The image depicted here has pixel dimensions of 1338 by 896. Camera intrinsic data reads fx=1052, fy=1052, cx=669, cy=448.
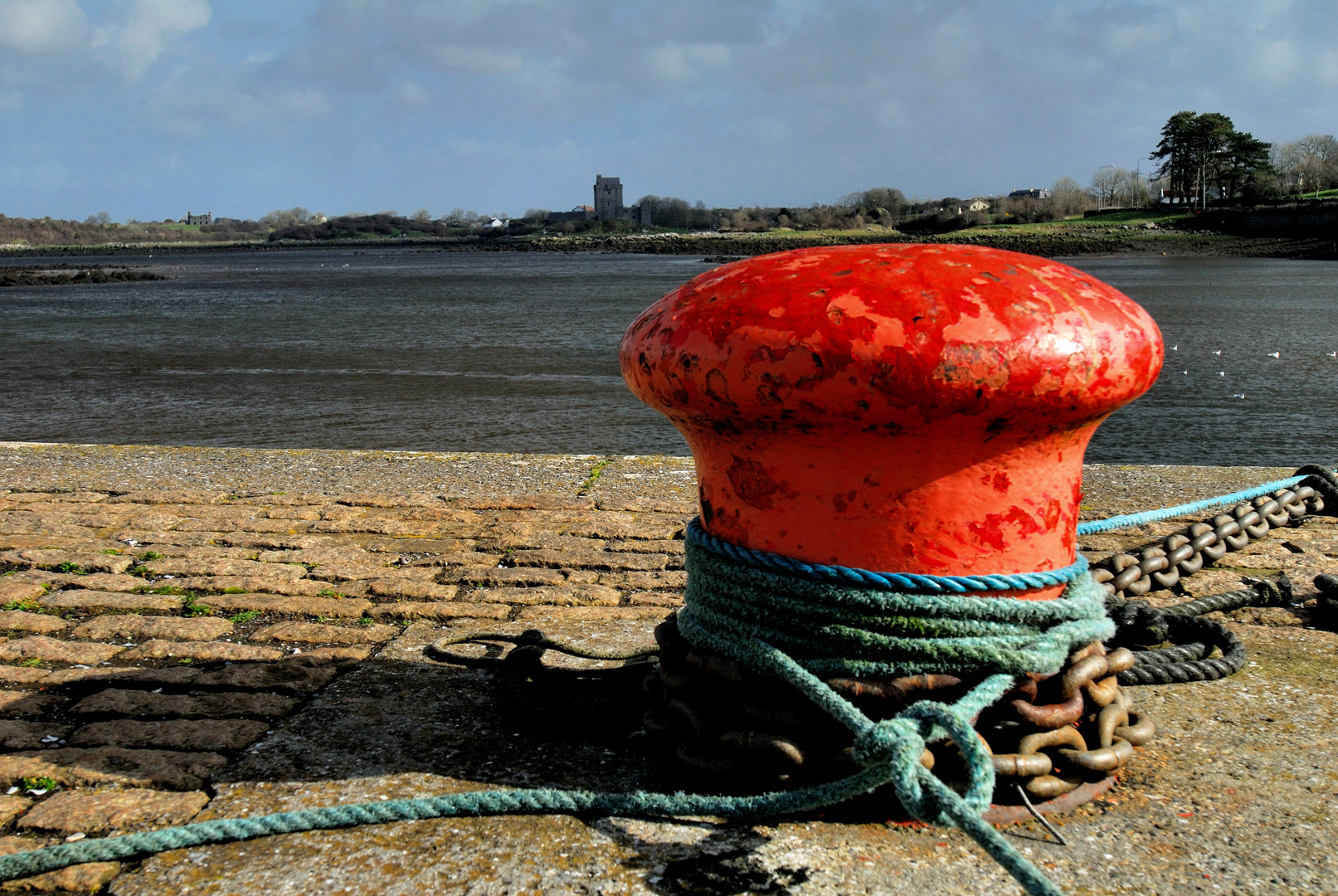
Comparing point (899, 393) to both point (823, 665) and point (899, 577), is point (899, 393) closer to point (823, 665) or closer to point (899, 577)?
point (899, 577)

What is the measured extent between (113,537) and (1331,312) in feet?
101

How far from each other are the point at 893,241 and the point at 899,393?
1652 inches

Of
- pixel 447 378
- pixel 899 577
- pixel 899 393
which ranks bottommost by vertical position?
pixel 447 378

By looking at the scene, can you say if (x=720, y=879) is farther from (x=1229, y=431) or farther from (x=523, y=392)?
(x=523, y=392)

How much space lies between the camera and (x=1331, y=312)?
2747cm

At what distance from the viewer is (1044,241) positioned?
74.4m

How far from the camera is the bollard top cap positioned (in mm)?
1741

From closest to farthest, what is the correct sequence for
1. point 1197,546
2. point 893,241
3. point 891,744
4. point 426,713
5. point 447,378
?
point 891,744, point 426,713, point 1197,546, point 447,378, point 893,241

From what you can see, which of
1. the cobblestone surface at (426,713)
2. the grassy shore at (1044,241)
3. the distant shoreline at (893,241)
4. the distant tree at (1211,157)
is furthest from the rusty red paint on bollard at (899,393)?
the distant tree at (1211,157)

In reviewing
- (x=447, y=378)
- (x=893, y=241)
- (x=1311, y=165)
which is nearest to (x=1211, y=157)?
(x=1311, y=165)

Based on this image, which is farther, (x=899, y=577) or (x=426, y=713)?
(x=426, y=713)

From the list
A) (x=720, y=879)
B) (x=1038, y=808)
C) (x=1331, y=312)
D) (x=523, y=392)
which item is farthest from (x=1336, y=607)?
(x=1331, y=312)

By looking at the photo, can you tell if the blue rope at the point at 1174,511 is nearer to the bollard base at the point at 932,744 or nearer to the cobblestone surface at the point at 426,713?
the cobblestone surface at the point at 426,713

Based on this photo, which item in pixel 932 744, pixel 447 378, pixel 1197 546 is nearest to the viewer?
pixel 932 744
